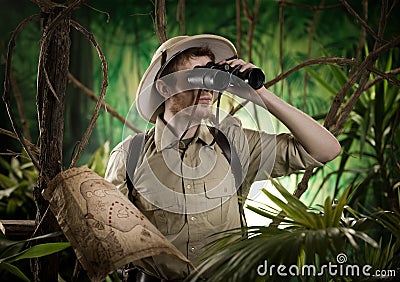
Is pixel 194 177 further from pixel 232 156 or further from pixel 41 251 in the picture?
pixel 41 251

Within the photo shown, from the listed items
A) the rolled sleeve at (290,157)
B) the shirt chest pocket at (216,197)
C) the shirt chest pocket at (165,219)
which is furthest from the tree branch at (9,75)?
the rolled sleeve at (290,157)

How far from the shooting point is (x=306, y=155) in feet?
5.29

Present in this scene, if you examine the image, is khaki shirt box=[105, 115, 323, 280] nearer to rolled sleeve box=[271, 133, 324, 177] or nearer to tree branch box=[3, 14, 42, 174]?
rolled sleeve box=[271, 133, 324, 177]

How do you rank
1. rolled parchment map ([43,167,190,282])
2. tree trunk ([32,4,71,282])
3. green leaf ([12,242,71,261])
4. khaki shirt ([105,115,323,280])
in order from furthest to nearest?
1. tree trunk ([32,4,71,282])
2. khaki shirt ([105,115,323,280])
3. green leaf ([12,242,71,261])
4. rolled parchment map ([43,167,190,282])

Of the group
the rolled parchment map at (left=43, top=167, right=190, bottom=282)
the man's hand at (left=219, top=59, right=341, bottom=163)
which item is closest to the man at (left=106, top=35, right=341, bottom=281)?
the man's hand at (left=219, top=59, right=341, bottom=163)

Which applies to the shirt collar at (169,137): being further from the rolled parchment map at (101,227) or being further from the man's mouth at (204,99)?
the rolled parchment map at (101,227)

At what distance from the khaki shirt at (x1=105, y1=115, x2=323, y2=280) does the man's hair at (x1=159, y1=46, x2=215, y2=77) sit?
130 millimetres

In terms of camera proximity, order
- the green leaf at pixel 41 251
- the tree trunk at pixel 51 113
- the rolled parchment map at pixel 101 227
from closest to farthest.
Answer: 1. the rolled parchment map at pixel 101 227
2. the green leaf at pixel 41 251
3. the tree trunk at pixel 51 113

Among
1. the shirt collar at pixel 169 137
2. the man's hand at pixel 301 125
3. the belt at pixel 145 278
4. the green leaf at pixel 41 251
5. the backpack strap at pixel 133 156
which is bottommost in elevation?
the belt at pixel 145 278

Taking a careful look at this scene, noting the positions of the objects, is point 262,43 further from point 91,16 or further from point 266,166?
point 266,166

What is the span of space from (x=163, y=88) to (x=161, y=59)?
0.24 feet

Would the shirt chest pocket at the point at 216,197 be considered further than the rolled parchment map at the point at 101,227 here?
Yes

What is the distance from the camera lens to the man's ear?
164 cm

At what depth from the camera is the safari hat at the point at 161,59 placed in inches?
64.5
